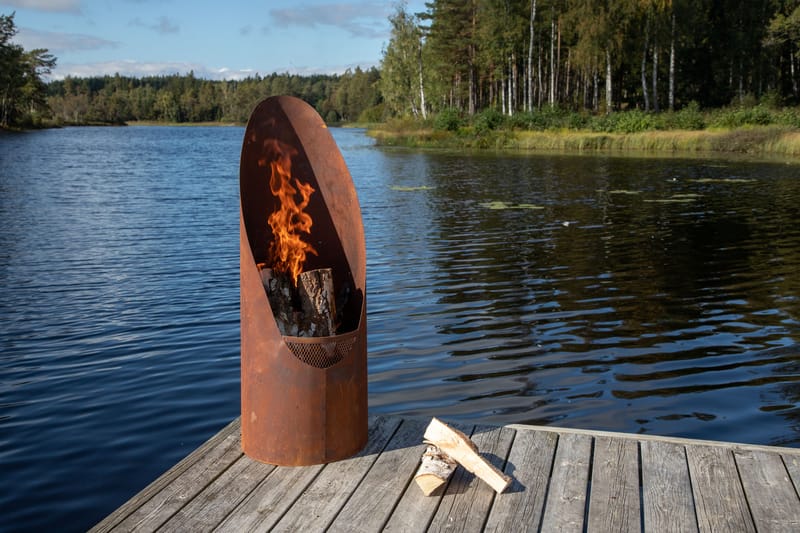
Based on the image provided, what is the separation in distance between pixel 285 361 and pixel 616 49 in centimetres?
4721

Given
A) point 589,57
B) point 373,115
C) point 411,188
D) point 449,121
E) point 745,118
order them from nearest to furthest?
point 411,188, point 745,118, point 589,57, point 449,121, point 373,115

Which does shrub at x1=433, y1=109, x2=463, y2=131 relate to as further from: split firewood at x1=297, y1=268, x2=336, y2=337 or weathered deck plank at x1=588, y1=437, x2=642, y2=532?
weathered deck plank at x1=588, y1=437, x2=642, y2=532

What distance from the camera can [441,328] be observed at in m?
8.81

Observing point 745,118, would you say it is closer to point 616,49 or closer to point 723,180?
point 616,49

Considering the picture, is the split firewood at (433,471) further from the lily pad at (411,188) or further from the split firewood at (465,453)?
the lily pad at (411,188)

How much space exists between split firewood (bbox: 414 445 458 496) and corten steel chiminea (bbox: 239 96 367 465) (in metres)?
0.54

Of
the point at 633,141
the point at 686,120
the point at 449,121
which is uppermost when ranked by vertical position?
the point at 449,121

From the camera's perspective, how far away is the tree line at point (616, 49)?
148 ft

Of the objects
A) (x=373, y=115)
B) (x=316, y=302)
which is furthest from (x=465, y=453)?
(x=373, y=115)

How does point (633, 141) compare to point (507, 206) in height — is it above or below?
above

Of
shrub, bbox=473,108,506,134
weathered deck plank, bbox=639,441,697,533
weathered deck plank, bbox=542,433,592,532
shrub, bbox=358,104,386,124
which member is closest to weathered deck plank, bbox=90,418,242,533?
weathered deck plank, bbox=542,433,592,532

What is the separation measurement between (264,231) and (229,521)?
1831mm

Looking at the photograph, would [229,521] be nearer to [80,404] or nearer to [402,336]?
[80,404]

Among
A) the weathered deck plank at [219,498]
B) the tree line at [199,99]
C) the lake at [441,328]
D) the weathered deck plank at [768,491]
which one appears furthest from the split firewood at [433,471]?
the tree line at [199,99]
